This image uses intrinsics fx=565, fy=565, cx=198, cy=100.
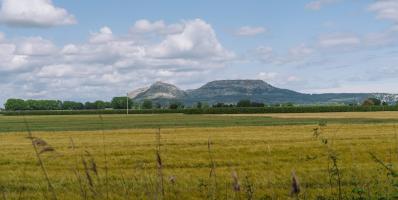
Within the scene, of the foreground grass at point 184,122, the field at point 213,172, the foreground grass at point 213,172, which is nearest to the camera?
the field at point 213,172

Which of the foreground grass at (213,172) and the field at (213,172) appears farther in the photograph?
the foreground grass at (213,172)

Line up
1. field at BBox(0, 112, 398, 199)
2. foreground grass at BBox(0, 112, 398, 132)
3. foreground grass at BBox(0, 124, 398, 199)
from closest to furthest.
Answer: field at BBox(0, 112, 398, 199)
foreground grass at BBox(0, 124, 398, 199)
foreground grass at BBox(0, 112, 398, 132)

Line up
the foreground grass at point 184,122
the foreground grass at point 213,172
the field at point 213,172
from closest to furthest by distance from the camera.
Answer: the field at point 213,172
the foreground grass at point 213,172
the foreground grass at point 184,122

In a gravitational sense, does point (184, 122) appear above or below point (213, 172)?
below

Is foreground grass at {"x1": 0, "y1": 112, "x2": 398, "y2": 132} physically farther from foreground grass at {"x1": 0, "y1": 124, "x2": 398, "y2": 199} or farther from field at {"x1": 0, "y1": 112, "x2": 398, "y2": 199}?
field at {"x1": 0, "y1": 112, "x2": 398, "y2": 199}

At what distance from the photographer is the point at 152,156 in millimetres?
27234

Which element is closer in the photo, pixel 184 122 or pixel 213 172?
pixel 213 172

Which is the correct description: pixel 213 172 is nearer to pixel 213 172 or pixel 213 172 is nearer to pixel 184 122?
pixel 213 172

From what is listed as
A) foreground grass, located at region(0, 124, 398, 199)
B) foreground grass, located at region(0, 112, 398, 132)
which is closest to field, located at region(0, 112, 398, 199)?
foreground grass, located at region(0, 124, 398, 199)

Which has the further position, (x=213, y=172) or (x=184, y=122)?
(x=184, y=122)

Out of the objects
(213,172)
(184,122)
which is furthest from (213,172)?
(184,122)

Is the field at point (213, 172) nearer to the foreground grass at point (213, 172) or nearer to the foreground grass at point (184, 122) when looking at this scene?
the foreground grass at point (213, 172)

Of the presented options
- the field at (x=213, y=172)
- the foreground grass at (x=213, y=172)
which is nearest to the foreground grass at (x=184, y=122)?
the foreground grass at (x=213, y=172)

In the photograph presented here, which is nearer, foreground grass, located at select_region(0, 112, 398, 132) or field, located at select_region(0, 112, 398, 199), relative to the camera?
field, located at select_region(0, 112, 398, 199)
